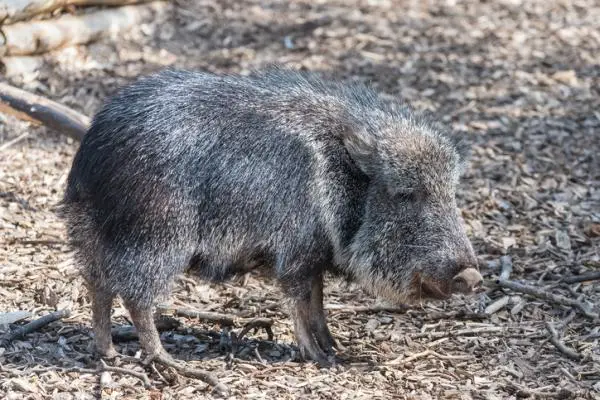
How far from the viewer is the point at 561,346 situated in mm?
5508

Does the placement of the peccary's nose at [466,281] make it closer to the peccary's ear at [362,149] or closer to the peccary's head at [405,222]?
the peccary's head at [405,222]

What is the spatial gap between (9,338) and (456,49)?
6.88 m

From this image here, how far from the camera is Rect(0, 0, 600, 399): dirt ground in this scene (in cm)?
514

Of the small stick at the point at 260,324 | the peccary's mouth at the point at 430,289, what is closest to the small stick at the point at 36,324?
the small stick at the point at 260,324

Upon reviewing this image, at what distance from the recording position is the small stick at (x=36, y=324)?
5.28m

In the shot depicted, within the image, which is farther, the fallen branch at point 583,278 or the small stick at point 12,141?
the small stick at point 12,141

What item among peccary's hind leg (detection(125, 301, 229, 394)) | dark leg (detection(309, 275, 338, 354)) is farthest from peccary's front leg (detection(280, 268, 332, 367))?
peccary's hind leg (detection(125, 301, 229, 394))

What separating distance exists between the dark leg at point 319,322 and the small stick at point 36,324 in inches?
55.7

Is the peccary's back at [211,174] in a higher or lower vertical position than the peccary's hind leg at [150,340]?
higher

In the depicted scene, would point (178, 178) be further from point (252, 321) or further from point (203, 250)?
point (252, 321)

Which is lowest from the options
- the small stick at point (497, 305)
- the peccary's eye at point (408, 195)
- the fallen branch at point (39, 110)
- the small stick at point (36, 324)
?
the small stick at point (36, 324)

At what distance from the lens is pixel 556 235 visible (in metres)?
7.05

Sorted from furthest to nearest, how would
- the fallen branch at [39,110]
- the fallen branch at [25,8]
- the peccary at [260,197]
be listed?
the fallen branch at [25,8]
the fallen branch at [39,110]
the peccary at [260,197]

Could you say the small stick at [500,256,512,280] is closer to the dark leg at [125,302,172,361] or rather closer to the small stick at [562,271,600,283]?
the small stick at [562,271,600,283]
